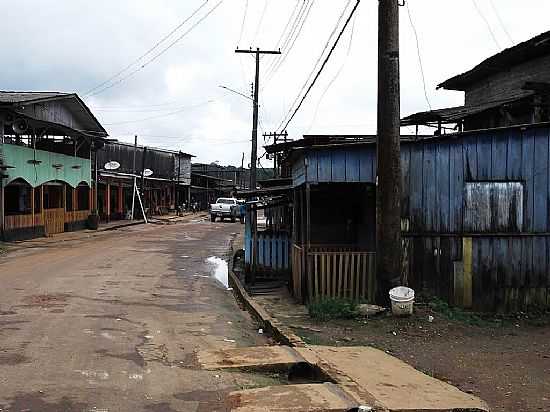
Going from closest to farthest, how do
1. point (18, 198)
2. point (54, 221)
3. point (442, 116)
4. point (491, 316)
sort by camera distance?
1. point (491, 316)
2. point (442, 116)
3. point (18, 198)
4. point (54, 221)

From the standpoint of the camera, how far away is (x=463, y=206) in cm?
1261

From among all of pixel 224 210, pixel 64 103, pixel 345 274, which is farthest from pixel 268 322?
pixel 224 210

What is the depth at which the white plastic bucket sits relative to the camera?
36.8 feet

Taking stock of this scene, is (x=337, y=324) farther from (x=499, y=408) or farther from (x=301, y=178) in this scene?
(x=499, y=408)

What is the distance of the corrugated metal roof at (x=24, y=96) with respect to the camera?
29469mm

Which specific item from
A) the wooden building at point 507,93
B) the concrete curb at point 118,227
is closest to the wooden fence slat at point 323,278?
the wooden building at point 507,93

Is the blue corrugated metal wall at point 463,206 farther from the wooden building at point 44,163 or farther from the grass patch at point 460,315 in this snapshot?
the wooden building at point 44,163

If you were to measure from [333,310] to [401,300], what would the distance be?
3.85 ft

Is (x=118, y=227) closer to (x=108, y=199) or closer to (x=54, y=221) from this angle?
(x=108, y=199)

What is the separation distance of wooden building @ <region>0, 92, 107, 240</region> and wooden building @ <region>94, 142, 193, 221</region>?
5.45m

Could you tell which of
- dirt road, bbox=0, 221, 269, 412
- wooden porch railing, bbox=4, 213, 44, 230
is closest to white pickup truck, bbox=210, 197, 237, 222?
wooden porch railing, bbox=4, 213, 44, 230

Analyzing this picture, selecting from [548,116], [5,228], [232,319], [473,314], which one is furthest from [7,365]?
[5,228]

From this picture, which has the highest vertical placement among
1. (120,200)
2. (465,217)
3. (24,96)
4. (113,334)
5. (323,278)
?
(24,96)

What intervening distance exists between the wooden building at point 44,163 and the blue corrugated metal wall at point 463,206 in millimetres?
19334
